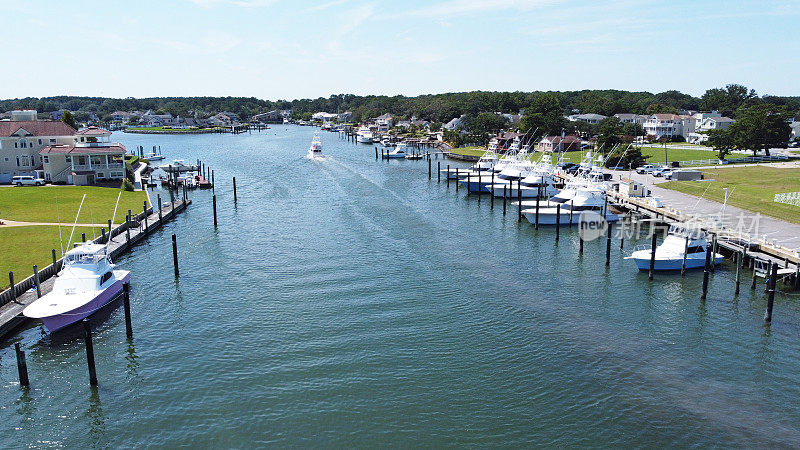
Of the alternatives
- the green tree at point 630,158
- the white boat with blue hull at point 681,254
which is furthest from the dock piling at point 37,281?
the green tree at point 630,158

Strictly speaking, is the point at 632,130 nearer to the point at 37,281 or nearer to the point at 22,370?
the point at 37,281

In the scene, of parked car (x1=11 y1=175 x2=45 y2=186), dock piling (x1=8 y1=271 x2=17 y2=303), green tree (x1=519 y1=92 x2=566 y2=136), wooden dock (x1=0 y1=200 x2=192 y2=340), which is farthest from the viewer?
green tree (x1=519 y1=92 x2=566 y2=136)

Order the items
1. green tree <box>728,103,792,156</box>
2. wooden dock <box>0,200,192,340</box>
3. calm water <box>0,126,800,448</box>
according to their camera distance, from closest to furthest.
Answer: calm water <box>0,126,800,448</box>, wooden dock <box>0,200,192,340</box>, green tree <box>728,103,792,156</box>

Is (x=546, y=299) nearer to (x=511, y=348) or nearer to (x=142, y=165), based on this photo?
(x=511, y=348)

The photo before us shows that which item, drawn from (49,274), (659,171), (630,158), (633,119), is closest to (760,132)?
(630,158)

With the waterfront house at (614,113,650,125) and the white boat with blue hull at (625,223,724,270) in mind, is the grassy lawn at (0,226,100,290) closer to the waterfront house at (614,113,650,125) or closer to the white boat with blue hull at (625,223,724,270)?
the white boat with blue hull at (625,223,724,270)

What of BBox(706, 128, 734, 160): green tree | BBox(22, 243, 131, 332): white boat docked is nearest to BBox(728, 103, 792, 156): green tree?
BBox(706, 128, 734, 160): green tree
